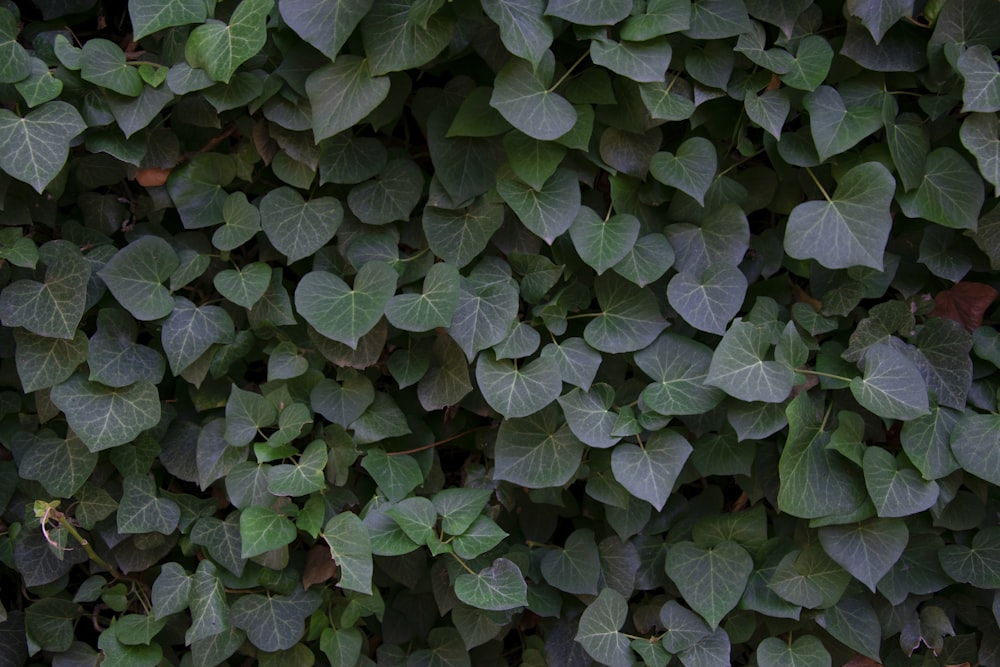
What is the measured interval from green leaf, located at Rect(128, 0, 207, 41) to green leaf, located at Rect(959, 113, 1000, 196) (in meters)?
1.33

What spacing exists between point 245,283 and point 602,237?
663 millimetres

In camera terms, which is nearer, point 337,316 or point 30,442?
point 337,316

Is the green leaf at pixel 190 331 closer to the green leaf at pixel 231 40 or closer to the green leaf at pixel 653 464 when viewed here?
the green leaf at pixel 231 40

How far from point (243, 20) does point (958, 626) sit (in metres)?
1.92

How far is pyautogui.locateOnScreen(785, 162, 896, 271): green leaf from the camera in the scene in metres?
1.41

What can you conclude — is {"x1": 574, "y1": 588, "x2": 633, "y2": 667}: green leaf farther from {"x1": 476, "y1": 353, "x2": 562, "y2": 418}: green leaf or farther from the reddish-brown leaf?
the reddish-brown leaf

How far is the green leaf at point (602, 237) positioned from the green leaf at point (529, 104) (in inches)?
7.4

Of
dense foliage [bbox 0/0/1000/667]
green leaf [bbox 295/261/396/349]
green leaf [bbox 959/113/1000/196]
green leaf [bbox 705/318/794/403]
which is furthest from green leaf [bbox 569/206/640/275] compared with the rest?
green leaf [bbox 959/113/1000/196]

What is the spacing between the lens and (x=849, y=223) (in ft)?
4.73

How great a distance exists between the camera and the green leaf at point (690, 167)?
1.50 meters

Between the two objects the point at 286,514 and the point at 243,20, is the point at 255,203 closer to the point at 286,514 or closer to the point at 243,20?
the point at 243,20

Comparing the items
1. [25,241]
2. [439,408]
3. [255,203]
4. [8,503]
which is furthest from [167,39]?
[8,503]

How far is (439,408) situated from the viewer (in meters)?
1.65

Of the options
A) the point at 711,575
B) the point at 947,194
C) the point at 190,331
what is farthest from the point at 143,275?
the point at 947,194
